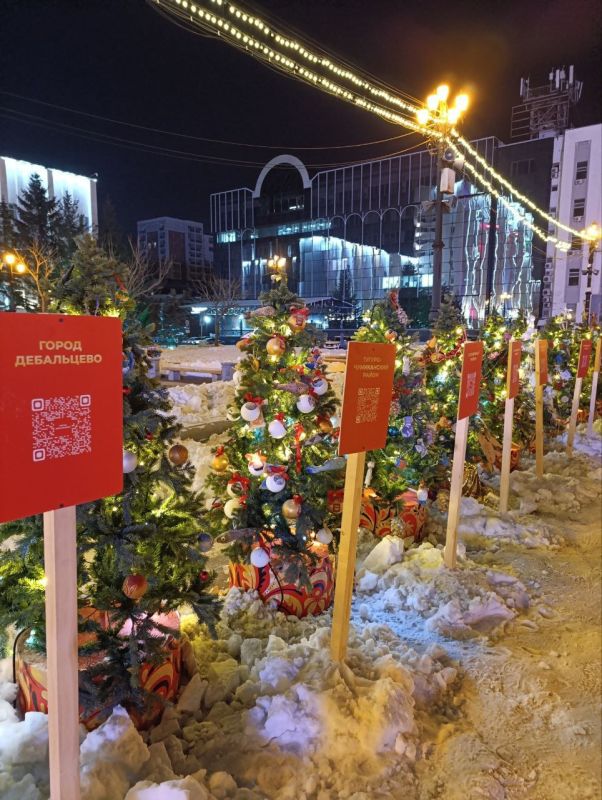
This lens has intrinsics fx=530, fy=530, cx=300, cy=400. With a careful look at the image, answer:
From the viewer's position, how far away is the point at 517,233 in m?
46.8

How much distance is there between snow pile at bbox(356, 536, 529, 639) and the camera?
4191 mm

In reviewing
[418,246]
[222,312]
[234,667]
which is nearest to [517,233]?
[418,246]

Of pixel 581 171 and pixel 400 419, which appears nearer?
pixel 400 419

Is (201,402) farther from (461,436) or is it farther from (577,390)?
(461,436)

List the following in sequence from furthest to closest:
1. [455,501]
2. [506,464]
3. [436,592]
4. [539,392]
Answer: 1. [539,392]
2. [506,464]
3. [455,501]
4. [436,592]

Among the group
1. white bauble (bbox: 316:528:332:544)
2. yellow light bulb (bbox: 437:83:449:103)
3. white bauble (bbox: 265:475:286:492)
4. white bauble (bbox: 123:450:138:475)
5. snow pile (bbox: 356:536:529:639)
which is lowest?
snow pile (bbox: 356:536:529:639)

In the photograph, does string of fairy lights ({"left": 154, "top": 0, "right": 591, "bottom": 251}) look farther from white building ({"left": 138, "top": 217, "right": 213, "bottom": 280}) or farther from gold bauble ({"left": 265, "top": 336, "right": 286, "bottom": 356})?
white building ({"left": 138, "top": 217, "right": 213, "bottom": 280})

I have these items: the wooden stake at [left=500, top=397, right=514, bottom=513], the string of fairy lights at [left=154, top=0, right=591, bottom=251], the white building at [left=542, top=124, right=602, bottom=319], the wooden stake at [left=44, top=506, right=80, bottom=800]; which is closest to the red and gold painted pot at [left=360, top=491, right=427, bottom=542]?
the wooden stake at [left=500, top=397, right=514, bottom=513]

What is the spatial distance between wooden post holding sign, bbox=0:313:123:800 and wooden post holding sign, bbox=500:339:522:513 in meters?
5.67

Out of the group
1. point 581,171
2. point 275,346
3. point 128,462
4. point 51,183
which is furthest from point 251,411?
point 581,171

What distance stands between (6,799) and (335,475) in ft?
9.03

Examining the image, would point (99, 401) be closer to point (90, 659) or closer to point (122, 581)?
point (122, 581)

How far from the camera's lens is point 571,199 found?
4894cm

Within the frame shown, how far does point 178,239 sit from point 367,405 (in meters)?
85.9
